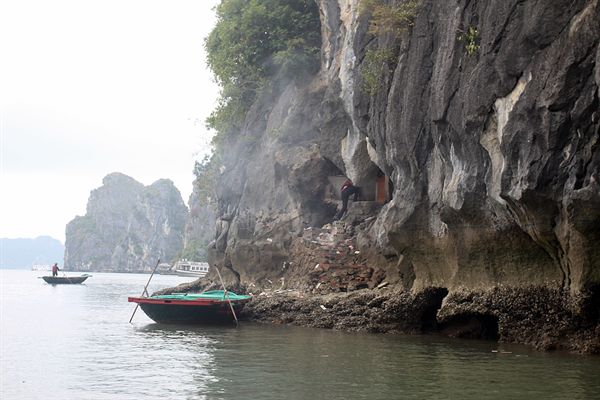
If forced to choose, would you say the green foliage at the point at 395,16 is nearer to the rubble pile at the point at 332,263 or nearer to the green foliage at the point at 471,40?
the green foliage at the point at 471,40

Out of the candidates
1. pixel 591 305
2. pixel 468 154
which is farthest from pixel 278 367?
pixel 468 154

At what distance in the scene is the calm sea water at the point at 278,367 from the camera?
1134 cm

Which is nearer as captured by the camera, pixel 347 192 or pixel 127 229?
pixel 347 192

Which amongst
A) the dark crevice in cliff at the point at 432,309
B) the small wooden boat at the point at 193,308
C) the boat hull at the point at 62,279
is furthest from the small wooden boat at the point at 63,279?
the dark crevice in cliff at the point at 432,309

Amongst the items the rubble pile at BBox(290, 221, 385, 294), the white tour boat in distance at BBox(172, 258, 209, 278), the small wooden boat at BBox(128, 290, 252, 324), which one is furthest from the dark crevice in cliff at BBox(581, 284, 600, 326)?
the white tour boat in distance at BBox(172, 258, 209, 278)

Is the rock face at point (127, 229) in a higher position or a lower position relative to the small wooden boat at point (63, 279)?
higher

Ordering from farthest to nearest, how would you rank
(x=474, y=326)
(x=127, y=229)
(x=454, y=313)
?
(x=127, y=229), (x=474, y=326), (x=454, y=313)

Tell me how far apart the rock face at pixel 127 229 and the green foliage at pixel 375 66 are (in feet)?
469

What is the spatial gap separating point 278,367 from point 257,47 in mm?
20584

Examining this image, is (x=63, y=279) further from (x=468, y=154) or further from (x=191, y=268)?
(x=468, y=154)

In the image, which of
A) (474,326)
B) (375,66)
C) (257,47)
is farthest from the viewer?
(257,47)

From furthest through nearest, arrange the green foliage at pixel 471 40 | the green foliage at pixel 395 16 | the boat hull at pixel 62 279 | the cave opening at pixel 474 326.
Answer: the boat hull at pixel 62 279
the green foliage at pixel 395 16
the cave opening at pixel 474 326
the green foliage at pixel 471 40

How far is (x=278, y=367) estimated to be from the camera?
44.7 ft

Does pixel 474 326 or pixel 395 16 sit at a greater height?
pixel 395 16
